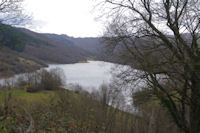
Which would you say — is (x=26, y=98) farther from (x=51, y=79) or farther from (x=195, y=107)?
(x=51, y=79)

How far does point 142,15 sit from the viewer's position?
5.58 m

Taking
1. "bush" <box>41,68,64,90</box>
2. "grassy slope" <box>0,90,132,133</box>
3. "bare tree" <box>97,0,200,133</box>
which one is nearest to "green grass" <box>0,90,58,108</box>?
"grassy slope" <box>0,90,132,133</box>

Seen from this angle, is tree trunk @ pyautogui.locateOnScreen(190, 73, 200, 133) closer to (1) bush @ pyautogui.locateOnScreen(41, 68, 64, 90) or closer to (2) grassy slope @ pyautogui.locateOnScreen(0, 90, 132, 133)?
(2) grassy slope @ pyautogui.locateOnScreen(0, 90, 132, 133)

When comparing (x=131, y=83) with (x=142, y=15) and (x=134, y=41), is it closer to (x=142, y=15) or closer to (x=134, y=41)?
(x=134, y=41)

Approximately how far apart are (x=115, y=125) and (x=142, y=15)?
→ 7.91 m

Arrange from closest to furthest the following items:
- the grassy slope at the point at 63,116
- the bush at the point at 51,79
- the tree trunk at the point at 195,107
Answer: the grassy slope at the point at 63,116
the tree trunk at the point at 195,107
the bush at the point at 51,79

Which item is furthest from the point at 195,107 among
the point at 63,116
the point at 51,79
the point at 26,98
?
the point at 51,79

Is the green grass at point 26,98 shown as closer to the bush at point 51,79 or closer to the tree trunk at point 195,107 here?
the tree trunk at point 195,107

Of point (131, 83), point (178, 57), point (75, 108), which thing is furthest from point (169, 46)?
point (75, 108)

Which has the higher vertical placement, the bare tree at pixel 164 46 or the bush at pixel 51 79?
the bare tree at pixel 164 46

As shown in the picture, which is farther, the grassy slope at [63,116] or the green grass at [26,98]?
the green grass at [26,98]

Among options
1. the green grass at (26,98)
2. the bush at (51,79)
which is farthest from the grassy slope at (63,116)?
the bush at (51,79)

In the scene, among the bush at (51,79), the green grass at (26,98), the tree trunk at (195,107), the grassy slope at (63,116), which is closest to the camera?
the grassy slope at (63,116)

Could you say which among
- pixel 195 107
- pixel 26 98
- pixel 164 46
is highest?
pixel 164 46
